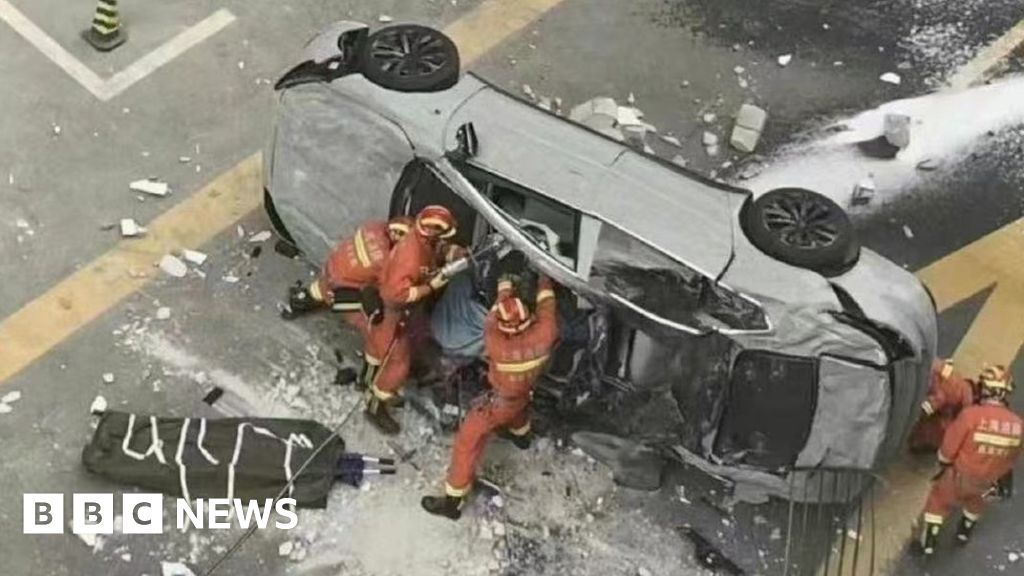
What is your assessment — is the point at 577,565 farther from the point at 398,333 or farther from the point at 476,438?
the point at 398,333

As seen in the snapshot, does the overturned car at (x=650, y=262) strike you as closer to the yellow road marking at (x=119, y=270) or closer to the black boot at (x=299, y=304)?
the black boot at (x=299, y=304)

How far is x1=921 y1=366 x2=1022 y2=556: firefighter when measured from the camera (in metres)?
7.45

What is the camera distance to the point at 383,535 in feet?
25.7

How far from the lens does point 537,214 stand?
7.74m

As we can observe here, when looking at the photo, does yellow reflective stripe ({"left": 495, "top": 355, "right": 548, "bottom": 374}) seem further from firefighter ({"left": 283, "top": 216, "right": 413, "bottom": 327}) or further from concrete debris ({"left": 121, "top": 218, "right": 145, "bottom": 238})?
concrete debris ({"left": 121, "top": 218, "right": 145, "bottom": 238})

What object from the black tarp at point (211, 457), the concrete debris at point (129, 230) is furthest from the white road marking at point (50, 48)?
the black tarp at point (211, 457)

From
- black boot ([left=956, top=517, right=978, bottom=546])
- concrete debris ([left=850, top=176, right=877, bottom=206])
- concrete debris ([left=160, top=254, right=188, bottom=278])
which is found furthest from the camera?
concrete debris ([left=850, top=176, right=877, bottom=206])

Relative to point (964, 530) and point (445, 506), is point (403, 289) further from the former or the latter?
point (964, 530)

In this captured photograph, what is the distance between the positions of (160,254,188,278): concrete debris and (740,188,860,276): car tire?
312 cm

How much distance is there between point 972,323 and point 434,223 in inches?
125

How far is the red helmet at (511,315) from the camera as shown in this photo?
7.26 m

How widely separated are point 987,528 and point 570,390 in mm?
2217

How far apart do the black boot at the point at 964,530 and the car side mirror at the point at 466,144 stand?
3.02 m

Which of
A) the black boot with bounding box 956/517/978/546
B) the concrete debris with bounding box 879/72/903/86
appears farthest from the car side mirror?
the concrete debris with bounding box 879/72/903/86
